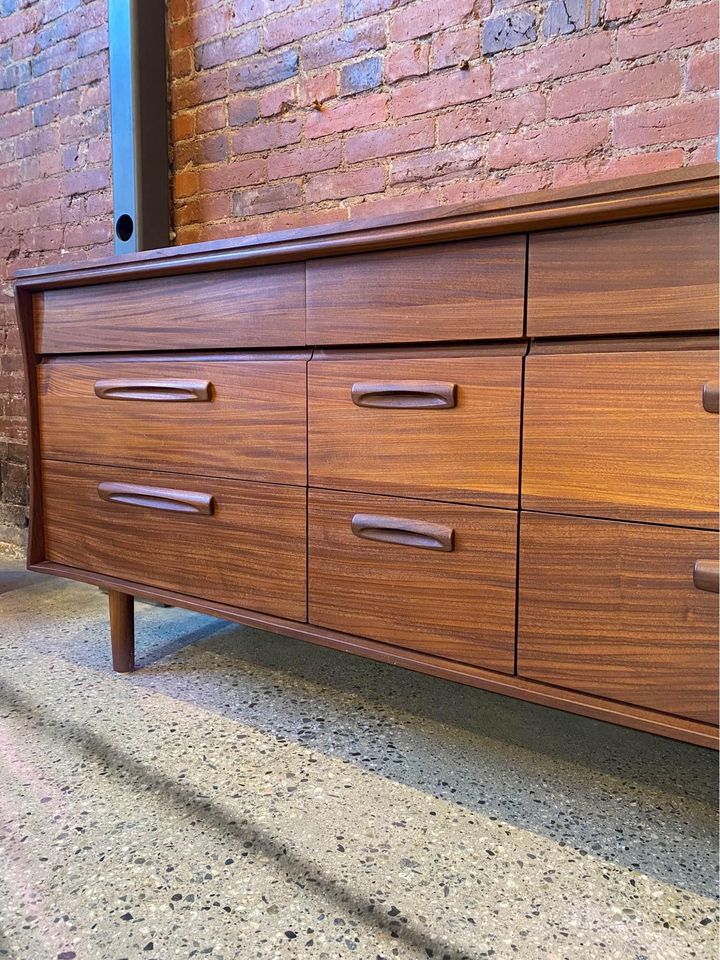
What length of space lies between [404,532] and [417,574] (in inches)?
2.5

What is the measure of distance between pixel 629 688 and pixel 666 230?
1.80 feet

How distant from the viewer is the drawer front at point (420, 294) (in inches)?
36.1

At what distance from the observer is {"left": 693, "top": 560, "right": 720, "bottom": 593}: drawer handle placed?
2.63 ft

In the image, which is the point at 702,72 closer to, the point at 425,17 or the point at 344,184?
the point at 425,17

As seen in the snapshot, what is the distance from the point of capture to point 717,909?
33.7 inches

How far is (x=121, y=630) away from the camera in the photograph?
1506mm

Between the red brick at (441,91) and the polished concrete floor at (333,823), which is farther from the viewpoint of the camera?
the red brick at (441,91)

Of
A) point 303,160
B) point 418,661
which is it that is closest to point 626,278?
point 418,661

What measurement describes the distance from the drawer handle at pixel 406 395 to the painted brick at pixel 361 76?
0.97 meters

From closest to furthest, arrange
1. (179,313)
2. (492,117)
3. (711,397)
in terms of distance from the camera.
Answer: (711,397) → (179,313) → (492,117)

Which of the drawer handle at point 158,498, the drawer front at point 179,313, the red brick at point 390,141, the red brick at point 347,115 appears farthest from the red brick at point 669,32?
the drawer handle at point 158,498

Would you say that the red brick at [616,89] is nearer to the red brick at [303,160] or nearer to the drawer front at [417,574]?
the red brick at [303,160]

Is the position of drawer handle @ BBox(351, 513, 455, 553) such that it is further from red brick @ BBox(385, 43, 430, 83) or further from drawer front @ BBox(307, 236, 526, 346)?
red brick @ BBox(385, 43, 430, 83)

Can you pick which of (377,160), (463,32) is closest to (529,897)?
(377,160)
